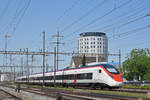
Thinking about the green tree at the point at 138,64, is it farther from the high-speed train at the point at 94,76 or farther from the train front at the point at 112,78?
the train front at the point at 112,78

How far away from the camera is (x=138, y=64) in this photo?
65.2m

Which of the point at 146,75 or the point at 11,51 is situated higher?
the point at 11,51

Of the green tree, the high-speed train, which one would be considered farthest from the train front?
the green tree

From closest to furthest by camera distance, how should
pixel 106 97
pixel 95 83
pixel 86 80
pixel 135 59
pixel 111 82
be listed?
pixel 106 97, pixel 111 82, pixel 95 83, pixel 86 80, pixel 135 59

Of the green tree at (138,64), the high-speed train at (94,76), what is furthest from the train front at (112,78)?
the green tree at (138,64)

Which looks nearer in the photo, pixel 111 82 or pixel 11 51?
pixel 111 82

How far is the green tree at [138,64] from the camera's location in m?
65.1

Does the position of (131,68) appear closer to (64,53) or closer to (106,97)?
(64,53)

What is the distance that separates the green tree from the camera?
65.1m

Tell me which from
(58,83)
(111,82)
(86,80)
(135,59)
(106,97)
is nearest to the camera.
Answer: (106,97)

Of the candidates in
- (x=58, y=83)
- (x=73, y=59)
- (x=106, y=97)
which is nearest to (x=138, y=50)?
(x=58, y=83)

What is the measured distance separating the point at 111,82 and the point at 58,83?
2079 centimetres

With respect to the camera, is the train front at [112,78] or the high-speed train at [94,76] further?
the high-speed train at [94,76]

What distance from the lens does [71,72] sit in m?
45.0
